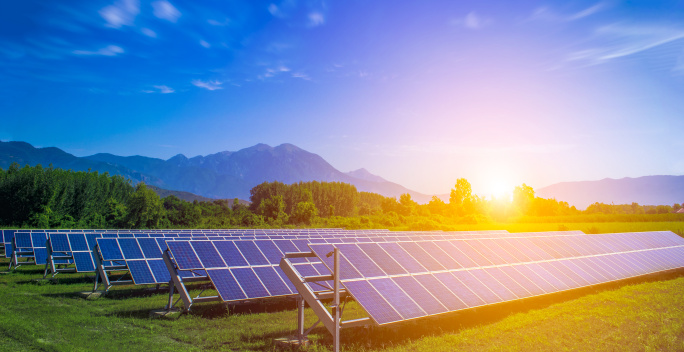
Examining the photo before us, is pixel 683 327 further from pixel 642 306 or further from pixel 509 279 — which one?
pixel 509 279

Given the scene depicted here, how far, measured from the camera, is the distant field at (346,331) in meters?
9.91

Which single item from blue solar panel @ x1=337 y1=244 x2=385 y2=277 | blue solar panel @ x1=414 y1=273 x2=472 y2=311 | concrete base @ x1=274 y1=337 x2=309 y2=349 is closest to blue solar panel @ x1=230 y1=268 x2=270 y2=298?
concrete base @ x1=274 y1=337 x2=309 y2=349

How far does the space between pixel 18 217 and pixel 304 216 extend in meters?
52.6

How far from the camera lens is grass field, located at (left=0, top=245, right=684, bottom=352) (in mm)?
9914

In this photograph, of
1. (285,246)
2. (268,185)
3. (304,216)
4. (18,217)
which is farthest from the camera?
(268,185)

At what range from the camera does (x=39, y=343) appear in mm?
9750

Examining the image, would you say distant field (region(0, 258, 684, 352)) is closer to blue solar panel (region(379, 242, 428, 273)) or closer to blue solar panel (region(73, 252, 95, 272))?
blue solar panel (region(379, 242, 428, 273))

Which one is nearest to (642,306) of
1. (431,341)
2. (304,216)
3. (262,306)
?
(431,341)

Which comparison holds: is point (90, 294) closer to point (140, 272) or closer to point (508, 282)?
point (140, 272)

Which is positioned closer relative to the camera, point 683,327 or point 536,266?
point 683,327

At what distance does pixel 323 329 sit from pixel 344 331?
87 centimetres

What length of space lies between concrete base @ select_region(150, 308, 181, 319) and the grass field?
9.6 inches

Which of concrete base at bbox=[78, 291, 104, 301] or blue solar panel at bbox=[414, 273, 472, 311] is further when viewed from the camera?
concrete base at bbox=[78, 291, 104, 301]

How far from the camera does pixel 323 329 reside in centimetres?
1195
